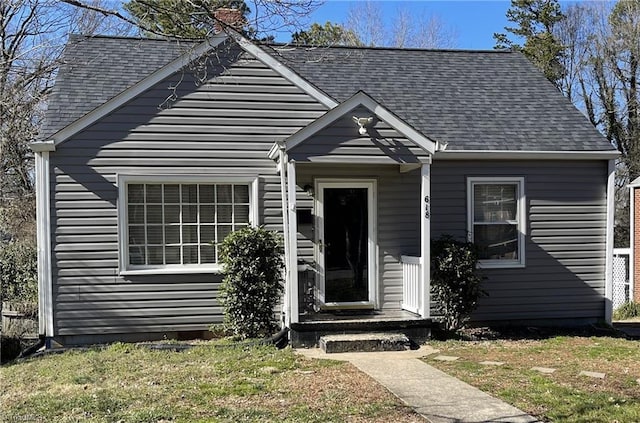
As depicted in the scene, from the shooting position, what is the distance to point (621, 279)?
17516mm

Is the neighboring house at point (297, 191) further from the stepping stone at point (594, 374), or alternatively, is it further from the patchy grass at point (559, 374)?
the stepping stone at point (594, 374)

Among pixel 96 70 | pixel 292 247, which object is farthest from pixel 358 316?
pixel 96 70

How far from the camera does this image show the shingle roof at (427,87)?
10320 mm

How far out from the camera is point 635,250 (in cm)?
1723

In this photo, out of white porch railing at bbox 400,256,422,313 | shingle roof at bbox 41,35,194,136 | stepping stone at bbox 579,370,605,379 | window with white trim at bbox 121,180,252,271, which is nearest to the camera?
stepping stone at bbox 579,370,605,379

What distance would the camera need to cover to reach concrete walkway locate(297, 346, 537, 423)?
5.39 meters

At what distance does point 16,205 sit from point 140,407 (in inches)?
547

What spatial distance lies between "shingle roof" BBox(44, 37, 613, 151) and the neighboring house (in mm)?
44

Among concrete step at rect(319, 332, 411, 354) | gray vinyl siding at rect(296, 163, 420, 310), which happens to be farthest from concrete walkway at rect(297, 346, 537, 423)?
gray vinyl siding at rect(296, 163, 420, 310)

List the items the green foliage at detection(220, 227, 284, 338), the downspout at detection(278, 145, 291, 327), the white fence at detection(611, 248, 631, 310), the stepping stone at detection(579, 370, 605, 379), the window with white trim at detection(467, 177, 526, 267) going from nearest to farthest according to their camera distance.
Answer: the stepping stone at detection(579, 370, 605, 379) → the downspout at detection(278, 145, 291, 327) → the green foliage at detection(220, 227, 284, 338) → the window with white trim at detection(467, 177, 526, 267) → the white fence at detection(611, 248, 631, 310)

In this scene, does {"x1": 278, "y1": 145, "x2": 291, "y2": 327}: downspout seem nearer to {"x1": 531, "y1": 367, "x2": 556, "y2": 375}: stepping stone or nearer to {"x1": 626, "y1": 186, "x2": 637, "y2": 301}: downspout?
{"x1": 531, "y1": 367, "x2": 556, "y2": 375}: stepping stone

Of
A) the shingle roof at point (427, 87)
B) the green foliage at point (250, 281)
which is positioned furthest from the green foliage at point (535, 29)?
the green foliage at point (250, 281)

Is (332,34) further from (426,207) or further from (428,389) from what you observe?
(428,389)


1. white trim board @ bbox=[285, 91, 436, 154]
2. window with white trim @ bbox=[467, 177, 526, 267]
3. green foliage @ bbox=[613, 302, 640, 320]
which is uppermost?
white trim board @ bbox=[285, 91, 436, 154]
